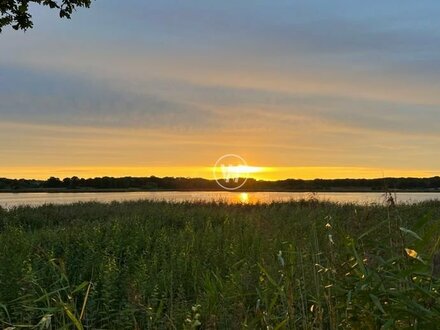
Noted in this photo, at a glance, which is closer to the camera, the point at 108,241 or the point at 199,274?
the point at 199,274

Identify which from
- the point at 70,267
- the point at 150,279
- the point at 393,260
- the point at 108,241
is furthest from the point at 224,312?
the point at 108,241

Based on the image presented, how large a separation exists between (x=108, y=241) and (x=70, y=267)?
2454mm

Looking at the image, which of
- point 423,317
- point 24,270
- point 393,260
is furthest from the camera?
point 24,270

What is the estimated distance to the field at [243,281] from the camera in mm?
2617

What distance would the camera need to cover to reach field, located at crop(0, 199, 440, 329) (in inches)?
103

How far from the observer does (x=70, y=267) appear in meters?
7.85

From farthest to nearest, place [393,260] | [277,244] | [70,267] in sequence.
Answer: [277,244], [70,267], [393,260]

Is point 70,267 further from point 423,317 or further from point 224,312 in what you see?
point 423,317

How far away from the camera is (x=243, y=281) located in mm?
5410

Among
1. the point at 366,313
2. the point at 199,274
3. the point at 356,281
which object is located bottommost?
the point at 199,274

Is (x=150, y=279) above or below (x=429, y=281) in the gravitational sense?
below

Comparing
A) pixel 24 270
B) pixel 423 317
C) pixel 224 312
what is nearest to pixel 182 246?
pixel 24 270

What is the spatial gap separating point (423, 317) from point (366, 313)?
0.39 meters

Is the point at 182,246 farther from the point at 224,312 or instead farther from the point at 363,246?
the point at 363,246
